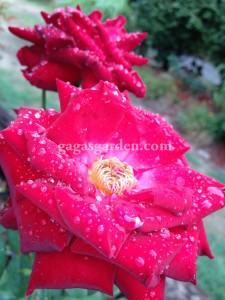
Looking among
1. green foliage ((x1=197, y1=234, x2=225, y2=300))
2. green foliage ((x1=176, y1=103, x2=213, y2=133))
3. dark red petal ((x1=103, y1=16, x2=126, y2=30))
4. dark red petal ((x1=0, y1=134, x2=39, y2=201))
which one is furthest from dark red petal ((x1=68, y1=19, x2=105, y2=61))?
green foliage ((x1=176, y1=103, x2=213, y2=133))

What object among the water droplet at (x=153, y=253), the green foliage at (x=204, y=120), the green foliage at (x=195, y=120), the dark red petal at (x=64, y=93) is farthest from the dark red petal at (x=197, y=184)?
the green foliage at (x=195, y=120)

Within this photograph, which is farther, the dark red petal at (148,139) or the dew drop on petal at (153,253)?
the dark red petal at (148,139)

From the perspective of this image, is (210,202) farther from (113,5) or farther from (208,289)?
(113,5)

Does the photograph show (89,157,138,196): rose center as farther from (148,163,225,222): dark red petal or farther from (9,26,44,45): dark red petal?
(9,26,44,45): dark red petal

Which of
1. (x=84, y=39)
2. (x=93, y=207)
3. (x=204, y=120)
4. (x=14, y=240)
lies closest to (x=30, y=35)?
(x=84, y=39)

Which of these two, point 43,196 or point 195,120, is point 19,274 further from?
point 195,120

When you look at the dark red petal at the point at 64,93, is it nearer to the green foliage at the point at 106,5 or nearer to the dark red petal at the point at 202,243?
the dark red petal at the point at 202,243

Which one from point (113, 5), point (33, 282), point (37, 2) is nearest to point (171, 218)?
point (33, 282)
